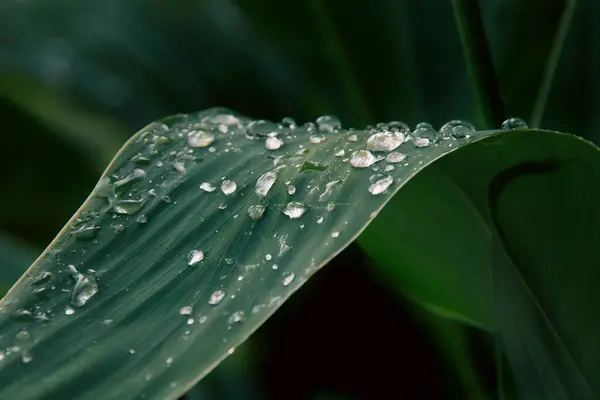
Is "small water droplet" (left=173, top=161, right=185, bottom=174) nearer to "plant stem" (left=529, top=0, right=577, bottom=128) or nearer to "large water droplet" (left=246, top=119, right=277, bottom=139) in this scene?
"large water droplet" (left=246, top=119, right=277, bottom=139)

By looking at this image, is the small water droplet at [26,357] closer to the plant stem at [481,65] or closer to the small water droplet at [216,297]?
the small water droplet at [216,297]

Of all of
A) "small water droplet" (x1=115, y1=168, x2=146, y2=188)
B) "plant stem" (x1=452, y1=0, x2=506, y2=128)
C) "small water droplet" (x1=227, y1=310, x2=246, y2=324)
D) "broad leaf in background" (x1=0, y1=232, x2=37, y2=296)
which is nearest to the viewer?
"small water droplet" (x1=227, y1=310, x2=246, y2=324)

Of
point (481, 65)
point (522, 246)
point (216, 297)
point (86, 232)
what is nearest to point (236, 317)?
point (216, 297)

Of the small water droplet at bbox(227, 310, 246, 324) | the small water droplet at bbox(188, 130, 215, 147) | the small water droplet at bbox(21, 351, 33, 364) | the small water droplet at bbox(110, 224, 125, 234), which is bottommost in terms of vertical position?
the small water droplet at bbox(227, 310, 246, 324)

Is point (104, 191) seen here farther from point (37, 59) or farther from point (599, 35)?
point (599, 35)

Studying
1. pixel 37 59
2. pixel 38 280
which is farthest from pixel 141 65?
pixel 38 280

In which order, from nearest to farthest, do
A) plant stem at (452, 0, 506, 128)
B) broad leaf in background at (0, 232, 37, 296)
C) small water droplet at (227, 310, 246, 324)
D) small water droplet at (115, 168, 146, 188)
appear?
small water droplet at (227, 310, 246, 324) → small water droplet at (115, 168, 146, 188) → plant stem at (452, 0, 506, 128) → broad leaf in background at (0, 232, 37, 296)

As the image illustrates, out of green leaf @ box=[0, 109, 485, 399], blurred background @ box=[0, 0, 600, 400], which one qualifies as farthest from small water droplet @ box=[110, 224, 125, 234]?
blurred background @ box=[0, 0, 600, 400]

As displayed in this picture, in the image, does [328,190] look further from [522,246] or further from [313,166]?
[522,246]

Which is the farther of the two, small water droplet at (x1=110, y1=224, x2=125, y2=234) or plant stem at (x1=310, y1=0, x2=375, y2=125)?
plant stem at (x1=310, y1=0, x2=375, y2=125)
